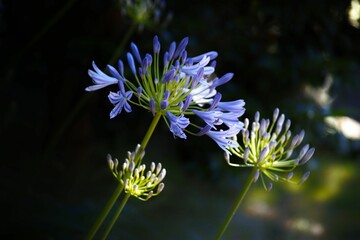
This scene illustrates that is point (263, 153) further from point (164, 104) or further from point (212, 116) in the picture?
point (164, 104)

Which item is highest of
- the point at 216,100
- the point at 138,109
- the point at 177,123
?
the point at 138,109

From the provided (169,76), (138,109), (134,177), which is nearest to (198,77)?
(169,76)

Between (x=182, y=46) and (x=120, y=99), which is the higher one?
(x=182, y=46)

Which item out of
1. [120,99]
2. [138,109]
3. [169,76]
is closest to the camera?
[169,76]

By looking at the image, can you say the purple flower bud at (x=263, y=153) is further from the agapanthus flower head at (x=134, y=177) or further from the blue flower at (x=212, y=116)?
the agapanthus flower head at (x=134, y=177)

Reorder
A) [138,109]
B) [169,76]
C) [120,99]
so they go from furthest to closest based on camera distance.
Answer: [138,109] → [120,99] → [169,76]

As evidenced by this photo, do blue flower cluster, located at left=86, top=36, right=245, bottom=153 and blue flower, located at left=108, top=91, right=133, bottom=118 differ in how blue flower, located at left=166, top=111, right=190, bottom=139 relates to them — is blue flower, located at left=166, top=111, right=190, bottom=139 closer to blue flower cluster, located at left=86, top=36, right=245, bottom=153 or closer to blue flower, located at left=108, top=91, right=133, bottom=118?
blue flower cluster, located at left=86, top=36, right=245, bottom=153

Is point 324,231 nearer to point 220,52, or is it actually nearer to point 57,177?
point 220,52

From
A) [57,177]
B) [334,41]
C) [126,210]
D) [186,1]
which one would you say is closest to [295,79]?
[334,41]

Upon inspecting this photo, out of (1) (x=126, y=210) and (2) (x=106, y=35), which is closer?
(1) (x=126, y=210)
